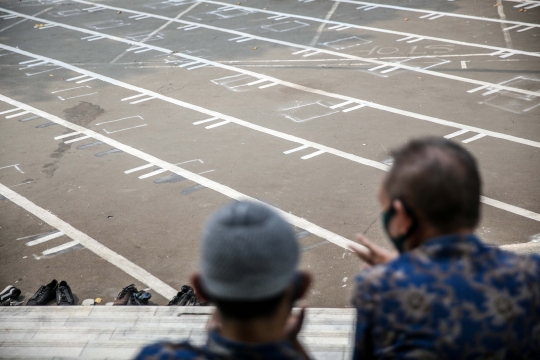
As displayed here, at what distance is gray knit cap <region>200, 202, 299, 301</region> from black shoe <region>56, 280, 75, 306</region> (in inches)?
181

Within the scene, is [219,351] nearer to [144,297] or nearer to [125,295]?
[144,297]

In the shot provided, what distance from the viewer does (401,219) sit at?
86.5 inches

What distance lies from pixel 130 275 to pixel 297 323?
485 cm

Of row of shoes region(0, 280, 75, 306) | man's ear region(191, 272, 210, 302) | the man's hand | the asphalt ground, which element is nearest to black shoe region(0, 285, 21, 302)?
row of shoes region(0, 280, 75, 306)

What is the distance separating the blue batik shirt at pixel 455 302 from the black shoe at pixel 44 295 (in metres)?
4.63

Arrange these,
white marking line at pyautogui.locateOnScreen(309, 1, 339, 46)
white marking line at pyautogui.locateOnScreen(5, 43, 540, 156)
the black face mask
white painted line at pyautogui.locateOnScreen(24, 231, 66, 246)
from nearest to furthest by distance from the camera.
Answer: the black face mask → white painted line at pyautogui.locateOnScreen(24, 231, 66, 246) → white marking line at pyautogui.locateOnScreen(5, 43, 540, 156) → white marking line at pyautogui.locateOnScreen(309, 1, 339, 46)

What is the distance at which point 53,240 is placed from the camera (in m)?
7.33

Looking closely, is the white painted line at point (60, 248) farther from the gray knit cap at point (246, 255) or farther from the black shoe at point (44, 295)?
the gray knit cap at point (246, 255)

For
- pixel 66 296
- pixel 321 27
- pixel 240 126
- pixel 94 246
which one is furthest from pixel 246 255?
pixel 321 27

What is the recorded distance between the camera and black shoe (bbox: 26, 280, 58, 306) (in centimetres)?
600

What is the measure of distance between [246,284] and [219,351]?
0.80 feet

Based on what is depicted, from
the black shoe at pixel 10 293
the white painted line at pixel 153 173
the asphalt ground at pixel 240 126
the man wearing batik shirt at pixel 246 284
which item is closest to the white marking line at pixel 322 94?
the asphalt ground at pixel 240 126

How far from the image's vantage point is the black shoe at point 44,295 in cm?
600

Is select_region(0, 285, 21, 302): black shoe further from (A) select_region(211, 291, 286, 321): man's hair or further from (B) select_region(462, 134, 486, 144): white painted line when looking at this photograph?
(B) select_region(462, 134, 486, 144): white painted line
